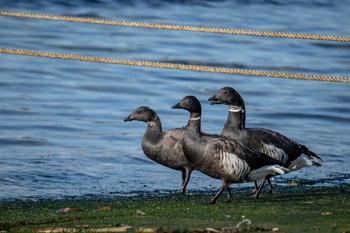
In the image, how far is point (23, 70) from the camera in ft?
78.8

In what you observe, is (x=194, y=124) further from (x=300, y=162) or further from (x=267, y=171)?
(x=300, y=162)

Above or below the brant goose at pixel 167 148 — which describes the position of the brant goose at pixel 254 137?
above

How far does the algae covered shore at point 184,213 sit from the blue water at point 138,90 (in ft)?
4.67

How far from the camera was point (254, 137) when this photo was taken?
41.9ft

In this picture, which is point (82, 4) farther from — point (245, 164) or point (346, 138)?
point (245, 164)

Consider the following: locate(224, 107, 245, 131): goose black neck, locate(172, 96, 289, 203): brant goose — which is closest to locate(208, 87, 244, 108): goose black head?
→ locate(224, 107, 245, 131): goose black neck

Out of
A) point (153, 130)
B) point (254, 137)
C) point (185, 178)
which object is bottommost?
Result: point (185, 178)

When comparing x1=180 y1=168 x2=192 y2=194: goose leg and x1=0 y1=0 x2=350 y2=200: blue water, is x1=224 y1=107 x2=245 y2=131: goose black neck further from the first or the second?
x1=0 y1=0 x2=350 y2=200: blue water

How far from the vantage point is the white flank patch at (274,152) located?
41.4ft

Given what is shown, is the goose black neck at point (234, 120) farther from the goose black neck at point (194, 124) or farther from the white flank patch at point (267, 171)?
the white flank patch at point (267, 171)

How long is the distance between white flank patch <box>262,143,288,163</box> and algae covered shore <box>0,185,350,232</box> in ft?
1.34

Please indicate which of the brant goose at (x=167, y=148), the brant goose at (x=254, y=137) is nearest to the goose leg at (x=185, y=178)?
the brant goose at (x=167, y=148)

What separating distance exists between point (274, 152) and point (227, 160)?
119 centimetres

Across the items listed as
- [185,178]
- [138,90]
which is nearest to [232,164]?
[185,178]
